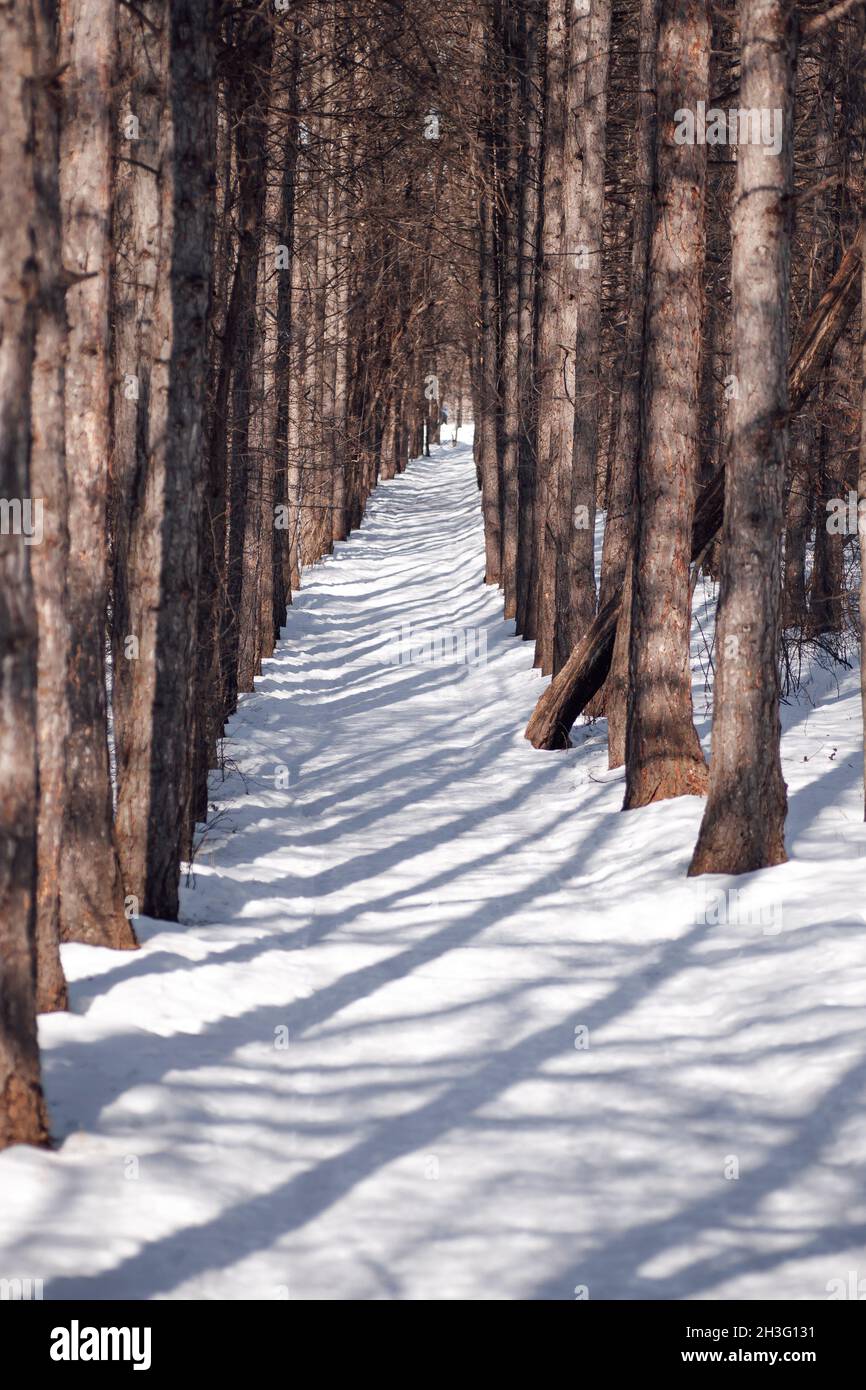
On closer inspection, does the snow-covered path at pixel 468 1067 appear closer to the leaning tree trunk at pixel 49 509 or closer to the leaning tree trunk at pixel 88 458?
the leaning tree trunk at pixel 88 458

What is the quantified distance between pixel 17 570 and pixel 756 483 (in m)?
5.19

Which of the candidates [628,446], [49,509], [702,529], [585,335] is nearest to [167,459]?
[49,509]

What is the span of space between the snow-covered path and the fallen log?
1.62 meters

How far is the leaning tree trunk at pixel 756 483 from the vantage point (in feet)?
27.9

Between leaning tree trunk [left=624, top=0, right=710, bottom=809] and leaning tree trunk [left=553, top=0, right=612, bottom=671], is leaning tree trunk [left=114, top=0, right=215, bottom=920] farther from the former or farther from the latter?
leaning tree trunk [left=553, top=0, right=612, bottom=671]

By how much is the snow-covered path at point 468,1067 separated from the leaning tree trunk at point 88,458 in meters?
0.41

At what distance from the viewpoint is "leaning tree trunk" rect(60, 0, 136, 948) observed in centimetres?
708

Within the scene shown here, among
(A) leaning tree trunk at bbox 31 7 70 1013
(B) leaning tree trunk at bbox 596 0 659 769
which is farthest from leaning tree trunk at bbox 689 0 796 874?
(A) leaning tree trunk at bbox 31 7 70 1013

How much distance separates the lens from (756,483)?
28.3 ft

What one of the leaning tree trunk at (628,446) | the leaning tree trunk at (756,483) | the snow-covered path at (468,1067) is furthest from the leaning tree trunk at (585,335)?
the leaning tree trunk at (756,483)

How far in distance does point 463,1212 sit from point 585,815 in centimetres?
650

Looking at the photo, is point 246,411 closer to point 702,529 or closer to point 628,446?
point 628,446

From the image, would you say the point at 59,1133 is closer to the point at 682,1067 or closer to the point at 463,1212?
the point at 463,1212
